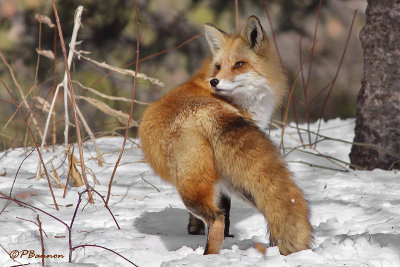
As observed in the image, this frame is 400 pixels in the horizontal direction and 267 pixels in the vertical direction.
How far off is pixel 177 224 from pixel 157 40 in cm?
446

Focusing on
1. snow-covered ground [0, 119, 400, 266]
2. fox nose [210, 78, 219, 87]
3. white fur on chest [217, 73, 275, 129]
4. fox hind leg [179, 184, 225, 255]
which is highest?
fox nose [210, 78, 219, 87]

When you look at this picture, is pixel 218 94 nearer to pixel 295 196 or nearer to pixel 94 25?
pixel 295 196

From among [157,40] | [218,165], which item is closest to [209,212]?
[218,165]

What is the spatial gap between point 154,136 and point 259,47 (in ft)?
3.40

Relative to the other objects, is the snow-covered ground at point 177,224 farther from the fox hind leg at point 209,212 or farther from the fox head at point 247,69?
the fox head at point 247,69

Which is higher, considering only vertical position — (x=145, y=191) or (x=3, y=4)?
(x=3, y=4)

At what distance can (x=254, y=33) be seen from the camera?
299 cm

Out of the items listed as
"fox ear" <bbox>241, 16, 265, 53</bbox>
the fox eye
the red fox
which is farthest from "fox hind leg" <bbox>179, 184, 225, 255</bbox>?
"fox ear" <bbox>241, 16, 265, 53</bbox>

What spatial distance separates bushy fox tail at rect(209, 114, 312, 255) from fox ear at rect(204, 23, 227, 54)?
109 centimetres

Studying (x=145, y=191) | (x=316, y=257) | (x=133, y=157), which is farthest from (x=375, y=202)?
(x=133, y=157)

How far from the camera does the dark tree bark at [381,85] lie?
366cm

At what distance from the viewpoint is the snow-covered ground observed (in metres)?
2.04

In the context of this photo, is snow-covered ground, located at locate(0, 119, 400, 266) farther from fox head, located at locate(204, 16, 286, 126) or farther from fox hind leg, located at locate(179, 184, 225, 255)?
fox head, located at locate(204, 16, 286, 126)

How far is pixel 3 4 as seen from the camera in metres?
6.73
